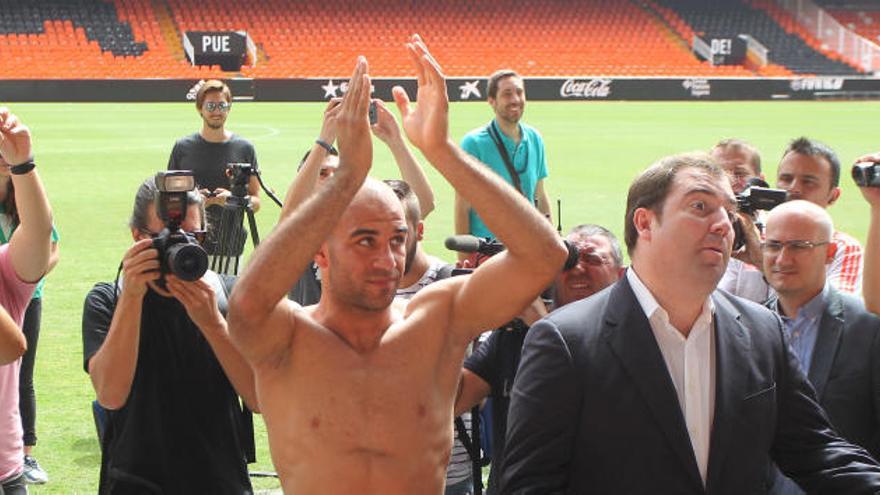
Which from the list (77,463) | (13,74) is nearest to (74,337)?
(77,463)

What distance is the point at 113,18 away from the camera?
4972 cm

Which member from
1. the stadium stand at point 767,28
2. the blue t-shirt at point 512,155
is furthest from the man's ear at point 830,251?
the stadium stand at point 767,28

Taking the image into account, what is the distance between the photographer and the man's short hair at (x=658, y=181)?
326cm

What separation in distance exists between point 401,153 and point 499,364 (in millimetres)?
1942

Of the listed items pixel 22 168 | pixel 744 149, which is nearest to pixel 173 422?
pixel 22 168

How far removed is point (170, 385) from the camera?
4156 millimetres

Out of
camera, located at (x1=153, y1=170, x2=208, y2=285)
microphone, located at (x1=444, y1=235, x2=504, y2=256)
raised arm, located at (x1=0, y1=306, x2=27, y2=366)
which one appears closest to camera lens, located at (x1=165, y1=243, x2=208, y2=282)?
camera, located at (x1=153, y1=170, x2=208, y2=285)

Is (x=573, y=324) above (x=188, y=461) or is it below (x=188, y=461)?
above

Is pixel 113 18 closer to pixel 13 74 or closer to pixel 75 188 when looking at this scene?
pixel 13 74

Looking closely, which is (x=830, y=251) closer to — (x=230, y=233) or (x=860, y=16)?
(x=230, y=233)

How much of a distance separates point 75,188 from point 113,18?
107 feet

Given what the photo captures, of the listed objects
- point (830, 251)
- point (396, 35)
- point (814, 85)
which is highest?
point (396, 35)

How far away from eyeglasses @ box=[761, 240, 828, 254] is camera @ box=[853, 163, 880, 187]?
354mm

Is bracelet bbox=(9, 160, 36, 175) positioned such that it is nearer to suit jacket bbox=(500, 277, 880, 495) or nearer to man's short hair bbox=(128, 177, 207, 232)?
man's short hair bbox=(128, 177, 207, 232)
